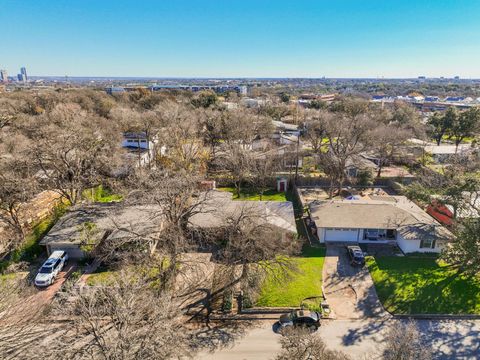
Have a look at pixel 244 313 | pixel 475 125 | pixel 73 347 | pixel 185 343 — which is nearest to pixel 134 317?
pixel 73 347

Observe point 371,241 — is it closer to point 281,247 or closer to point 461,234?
point 461,234

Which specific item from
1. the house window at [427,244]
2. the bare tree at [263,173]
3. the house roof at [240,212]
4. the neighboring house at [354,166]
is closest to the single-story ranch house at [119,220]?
the house roof at [240,212]

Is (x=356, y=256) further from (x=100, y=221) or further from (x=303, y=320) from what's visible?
(x=100, y=221)

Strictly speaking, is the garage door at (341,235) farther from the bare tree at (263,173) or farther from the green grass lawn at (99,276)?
the green grass lawn at (99,276)

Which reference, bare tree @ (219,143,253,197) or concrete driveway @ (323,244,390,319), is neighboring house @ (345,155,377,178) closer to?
bare tree @ (219,143,253,197)

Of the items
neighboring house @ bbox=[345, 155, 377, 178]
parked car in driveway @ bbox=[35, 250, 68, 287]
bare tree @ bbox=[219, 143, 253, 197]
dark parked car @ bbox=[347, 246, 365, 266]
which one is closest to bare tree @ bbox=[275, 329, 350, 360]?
dark parked car @ bbox=[347, 246, 365, 266]
